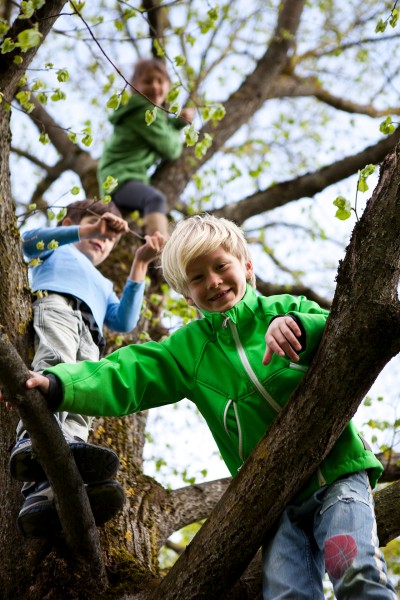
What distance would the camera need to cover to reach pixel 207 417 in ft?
8.66

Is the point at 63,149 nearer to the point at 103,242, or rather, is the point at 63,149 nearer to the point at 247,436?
the point at 103,242

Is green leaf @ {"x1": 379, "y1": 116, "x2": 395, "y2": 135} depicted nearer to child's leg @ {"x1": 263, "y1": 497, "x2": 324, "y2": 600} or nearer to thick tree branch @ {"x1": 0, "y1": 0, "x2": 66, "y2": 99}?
child's leg @ {"x1": 263, "y1": 497, "x2": 324, "y2": 600}

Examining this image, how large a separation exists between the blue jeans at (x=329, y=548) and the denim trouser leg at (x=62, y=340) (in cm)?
106

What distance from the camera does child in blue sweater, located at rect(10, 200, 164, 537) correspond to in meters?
2.54

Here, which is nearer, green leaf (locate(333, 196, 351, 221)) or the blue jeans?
the blue jeans

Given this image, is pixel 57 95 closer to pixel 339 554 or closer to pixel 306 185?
pixel 339 554

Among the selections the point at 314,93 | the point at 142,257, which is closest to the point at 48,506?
the point at 142,257

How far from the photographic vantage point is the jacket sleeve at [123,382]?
7.79ft

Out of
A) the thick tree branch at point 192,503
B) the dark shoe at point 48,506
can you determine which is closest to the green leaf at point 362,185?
the dark shoe at point 48,506

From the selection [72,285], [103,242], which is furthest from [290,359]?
[103,242]

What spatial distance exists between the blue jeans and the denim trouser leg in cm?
106

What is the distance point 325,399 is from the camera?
212 cm

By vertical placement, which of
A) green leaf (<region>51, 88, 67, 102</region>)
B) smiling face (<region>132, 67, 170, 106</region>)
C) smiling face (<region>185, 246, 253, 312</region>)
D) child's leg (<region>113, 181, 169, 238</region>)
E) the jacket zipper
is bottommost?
the jacket zipper

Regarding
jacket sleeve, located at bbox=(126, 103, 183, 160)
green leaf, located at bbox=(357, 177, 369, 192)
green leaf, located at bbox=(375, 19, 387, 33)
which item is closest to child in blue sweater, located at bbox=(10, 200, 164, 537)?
green leaf, located at bbox=(357, 177, 369, 192)
